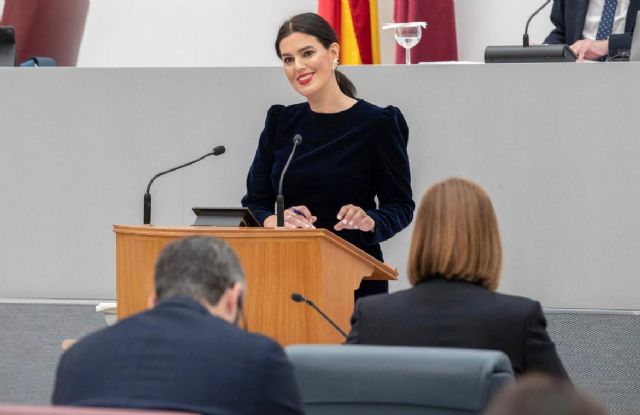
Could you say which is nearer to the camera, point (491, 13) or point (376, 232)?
point (376, 232)

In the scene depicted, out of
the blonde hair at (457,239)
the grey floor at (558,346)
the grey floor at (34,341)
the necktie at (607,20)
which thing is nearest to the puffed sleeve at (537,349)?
the blonde hair at (457,239)

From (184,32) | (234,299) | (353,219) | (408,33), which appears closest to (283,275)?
(353,219)

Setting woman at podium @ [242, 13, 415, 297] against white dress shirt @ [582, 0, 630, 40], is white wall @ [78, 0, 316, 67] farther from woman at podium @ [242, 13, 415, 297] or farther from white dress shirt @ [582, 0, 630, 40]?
woman at podium @ [242, 13, 415, 297]

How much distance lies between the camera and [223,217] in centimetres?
386

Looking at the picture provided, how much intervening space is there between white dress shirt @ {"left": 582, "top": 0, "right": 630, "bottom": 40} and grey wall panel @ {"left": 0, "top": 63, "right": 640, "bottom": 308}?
48.0 inches

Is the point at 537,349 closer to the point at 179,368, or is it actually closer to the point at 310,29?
the point at 179,368

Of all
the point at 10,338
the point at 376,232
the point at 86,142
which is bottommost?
the point at 10,338

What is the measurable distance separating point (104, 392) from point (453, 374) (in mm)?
653

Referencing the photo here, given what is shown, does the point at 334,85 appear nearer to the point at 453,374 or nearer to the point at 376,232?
the point at 376,232

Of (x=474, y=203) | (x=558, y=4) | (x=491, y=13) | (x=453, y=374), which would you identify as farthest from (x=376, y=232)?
(x=491, y=13)

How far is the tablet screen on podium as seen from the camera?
12.5 feet

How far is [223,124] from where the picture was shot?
541 centimetres

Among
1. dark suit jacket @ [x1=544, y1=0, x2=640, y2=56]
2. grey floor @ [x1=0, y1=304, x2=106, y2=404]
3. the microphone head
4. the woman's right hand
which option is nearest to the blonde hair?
the microphone head

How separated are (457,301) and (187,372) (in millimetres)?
804
